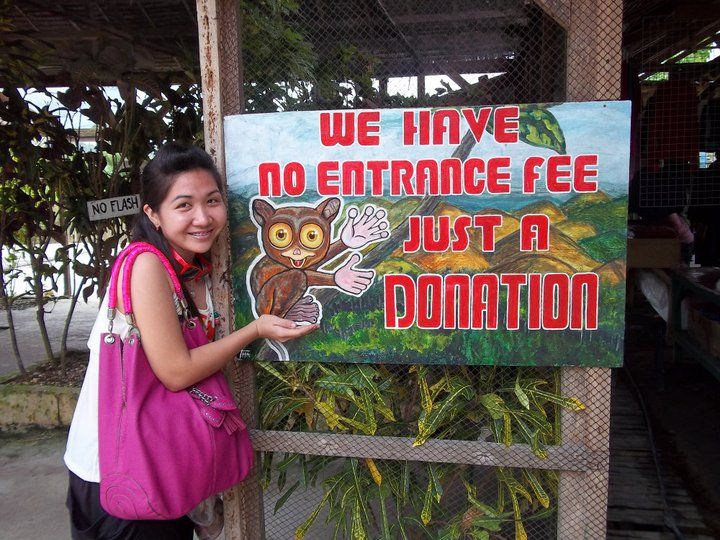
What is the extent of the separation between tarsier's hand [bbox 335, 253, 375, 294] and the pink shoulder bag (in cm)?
44

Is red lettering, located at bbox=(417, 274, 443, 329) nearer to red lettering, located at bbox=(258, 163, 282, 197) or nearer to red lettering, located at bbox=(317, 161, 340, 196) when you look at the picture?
red lettering, located at bbox=(317, 161, 340, 196)

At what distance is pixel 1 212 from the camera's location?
359 centimetres

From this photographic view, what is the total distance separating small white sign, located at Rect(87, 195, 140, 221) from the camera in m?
3.09

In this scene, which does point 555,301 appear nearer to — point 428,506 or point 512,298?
point 512,298

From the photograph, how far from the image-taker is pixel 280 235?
1.57 metres

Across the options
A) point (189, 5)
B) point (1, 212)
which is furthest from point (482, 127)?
point (1, 212)

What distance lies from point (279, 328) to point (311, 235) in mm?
271

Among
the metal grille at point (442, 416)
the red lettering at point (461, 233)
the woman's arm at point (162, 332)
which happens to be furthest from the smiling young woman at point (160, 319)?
the red lettering at point (461, 233)

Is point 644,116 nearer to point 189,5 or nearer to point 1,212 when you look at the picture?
point 189,5

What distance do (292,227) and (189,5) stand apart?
250 centimetres

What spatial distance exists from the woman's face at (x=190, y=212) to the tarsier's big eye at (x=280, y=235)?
0.21 meters

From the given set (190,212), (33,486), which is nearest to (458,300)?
(190,212)

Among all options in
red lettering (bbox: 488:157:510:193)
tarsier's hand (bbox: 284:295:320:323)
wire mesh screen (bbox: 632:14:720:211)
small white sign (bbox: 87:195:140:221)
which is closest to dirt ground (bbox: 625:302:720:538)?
wire mesh screen (bbox: 632:14:720:211)

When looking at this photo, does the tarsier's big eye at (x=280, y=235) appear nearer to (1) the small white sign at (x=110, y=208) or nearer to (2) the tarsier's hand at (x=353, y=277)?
(2) the tarsier's hand at (x=353, y=277)
